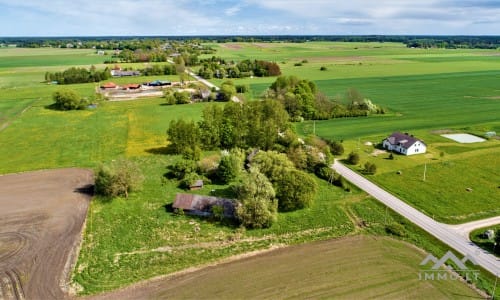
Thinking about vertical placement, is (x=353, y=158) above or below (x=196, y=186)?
above

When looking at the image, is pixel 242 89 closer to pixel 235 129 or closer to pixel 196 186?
pixel 235 129

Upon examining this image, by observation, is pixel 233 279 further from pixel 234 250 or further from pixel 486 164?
pixel 486 164

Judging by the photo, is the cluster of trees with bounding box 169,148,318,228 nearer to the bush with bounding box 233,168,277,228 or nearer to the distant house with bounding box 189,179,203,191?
the bush with bounding box 233,168,277,228

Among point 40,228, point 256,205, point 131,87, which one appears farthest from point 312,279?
point 131,87

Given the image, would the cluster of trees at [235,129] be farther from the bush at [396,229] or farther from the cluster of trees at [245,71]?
the cluster of trees at [245,71]

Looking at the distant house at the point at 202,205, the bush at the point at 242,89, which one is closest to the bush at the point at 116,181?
the distant house at the point at 202,205

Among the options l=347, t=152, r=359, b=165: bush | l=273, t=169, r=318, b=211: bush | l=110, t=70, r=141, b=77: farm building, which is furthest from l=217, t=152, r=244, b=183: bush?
l=110, t=70, r=141, b=77: farm building
